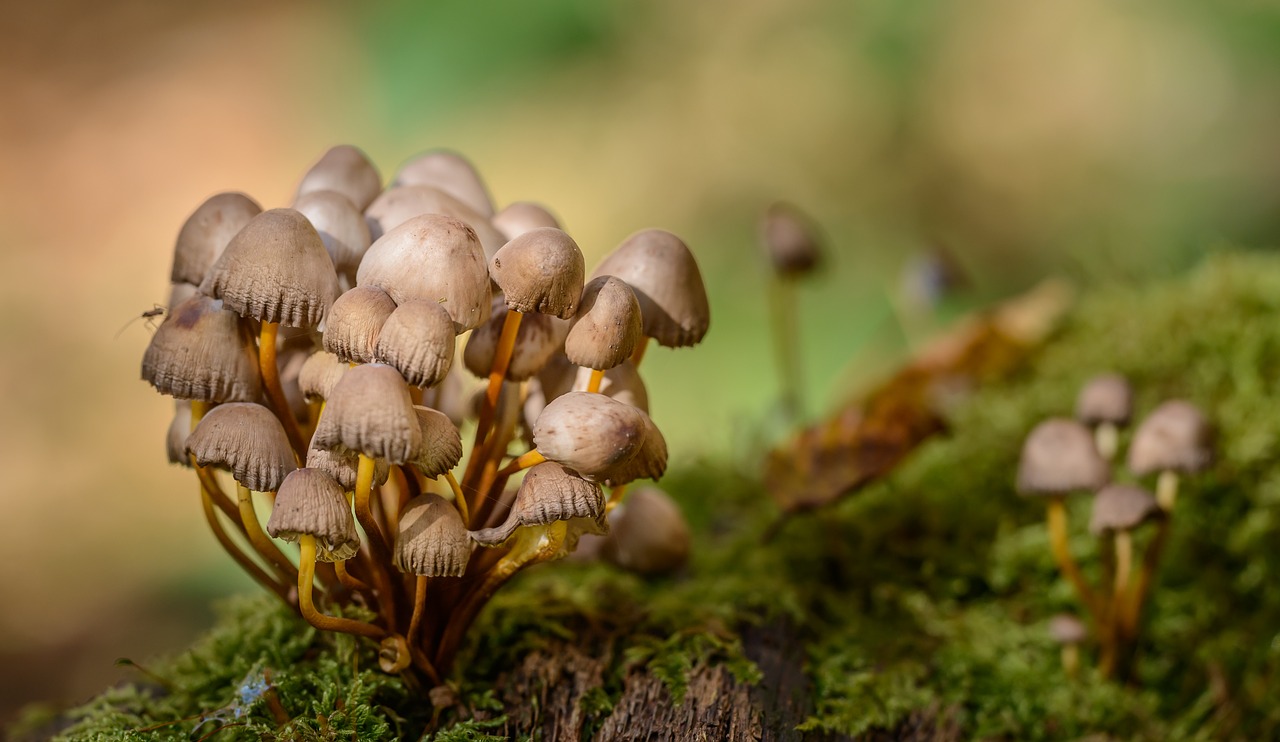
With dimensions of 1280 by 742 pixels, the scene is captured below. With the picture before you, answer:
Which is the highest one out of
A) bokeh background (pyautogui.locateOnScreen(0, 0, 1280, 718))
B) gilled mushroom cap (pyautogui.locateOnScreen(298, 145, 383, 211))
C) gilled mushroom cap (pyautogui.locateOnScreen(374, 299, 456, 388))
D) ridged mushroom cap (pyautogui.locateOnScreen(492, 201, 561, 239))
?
bokeh background (pyautogui.locateOnScreen(0, 0, 1280, 718))

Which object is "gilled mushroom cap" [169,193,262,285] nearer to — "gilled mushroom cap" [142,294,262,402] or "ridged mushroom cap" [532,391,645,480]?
"gilled mushroom cap" [142,294,262,402]

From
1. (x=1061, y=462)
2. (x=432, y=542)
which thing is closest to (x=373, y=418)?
(x=432, y=542)

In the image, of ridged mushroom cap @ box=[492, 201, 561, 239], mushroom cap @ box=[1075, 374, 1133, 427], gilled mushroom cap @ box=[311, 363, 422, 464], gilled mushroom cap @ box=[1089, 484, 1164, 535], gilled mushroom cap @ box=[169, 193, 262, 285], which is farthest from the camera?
mushroom cap @ box=[1075, 374, 1133, 427]

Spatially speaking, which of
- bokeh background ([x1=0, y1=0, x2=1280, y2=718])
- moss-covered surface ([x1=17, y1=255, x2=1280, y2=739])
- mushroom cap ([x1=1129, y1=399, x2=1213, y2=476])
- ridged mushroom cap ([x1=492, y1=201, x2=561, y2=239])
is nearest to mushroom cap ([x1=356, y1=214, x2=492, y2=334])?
ridged mushroom cap ([x1=492, y1=201, x2=561, y2=239])

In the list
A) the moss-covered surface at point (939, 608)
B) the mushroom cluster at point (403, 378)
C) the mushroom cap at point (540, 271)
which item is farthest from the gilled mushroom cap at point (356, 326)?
the moss-covered surface at point (939, 608)

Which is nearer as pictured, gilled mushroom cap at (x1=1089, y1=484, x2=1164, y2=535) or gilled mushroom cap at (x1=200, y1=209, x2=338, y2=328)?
gilled mushroom cap at (x1=200, y1=209, x2=338, y2=328)
